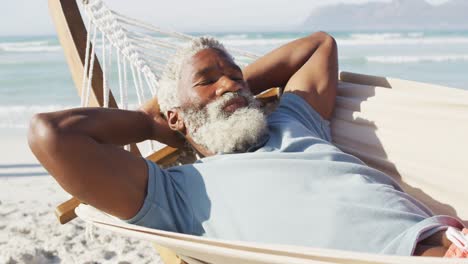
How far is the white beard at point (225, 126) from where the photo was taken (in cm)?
172

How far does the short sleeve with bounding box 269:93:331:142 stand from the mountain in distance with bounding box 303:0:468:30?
93.4 feet

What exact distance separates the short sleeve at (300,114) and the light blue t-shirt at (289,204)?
0.24 metres

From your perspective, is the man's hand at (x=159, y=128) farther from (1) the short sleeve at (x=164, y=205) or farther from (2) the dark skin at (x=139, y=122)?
(1) the short sleeve at (x=164, y=205)

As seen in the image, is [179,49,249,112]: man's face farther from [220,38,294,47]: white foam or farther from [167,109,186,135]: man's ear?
[220,38,294,47]: white foam

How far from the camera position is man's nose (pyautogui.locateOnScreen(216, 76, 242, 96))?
1.78 metres

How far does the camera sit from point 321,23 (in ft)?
128

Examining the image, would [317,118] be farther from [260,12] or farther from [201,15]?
[201,15]

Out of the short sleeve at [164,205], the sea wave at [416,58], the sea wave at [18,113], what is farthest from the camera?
the sea wave at [416,58]

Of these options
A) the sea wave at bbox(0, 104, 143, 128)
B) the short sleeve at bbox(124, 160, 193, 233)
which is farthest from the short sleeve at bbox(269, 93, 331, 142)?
the sea wave at bbox(0, 104, 143, 128)

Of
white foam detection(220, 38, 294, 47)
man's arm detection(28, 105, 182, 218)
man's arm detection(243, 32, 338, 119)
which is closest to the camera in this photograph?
man's arm detection(28, 105, 182, 218)

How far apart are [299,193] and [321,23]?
3846 cm

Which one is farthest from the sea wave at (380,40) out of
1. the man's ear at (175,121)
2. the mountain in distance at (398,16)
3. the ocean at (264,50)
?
the man's ear at (175,121)

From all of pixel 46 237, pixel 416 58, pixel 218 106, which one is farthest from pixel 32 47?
pixel 218 106

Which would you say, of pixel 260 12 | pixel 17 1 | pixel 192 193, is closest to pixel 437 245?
pixel 192 193
